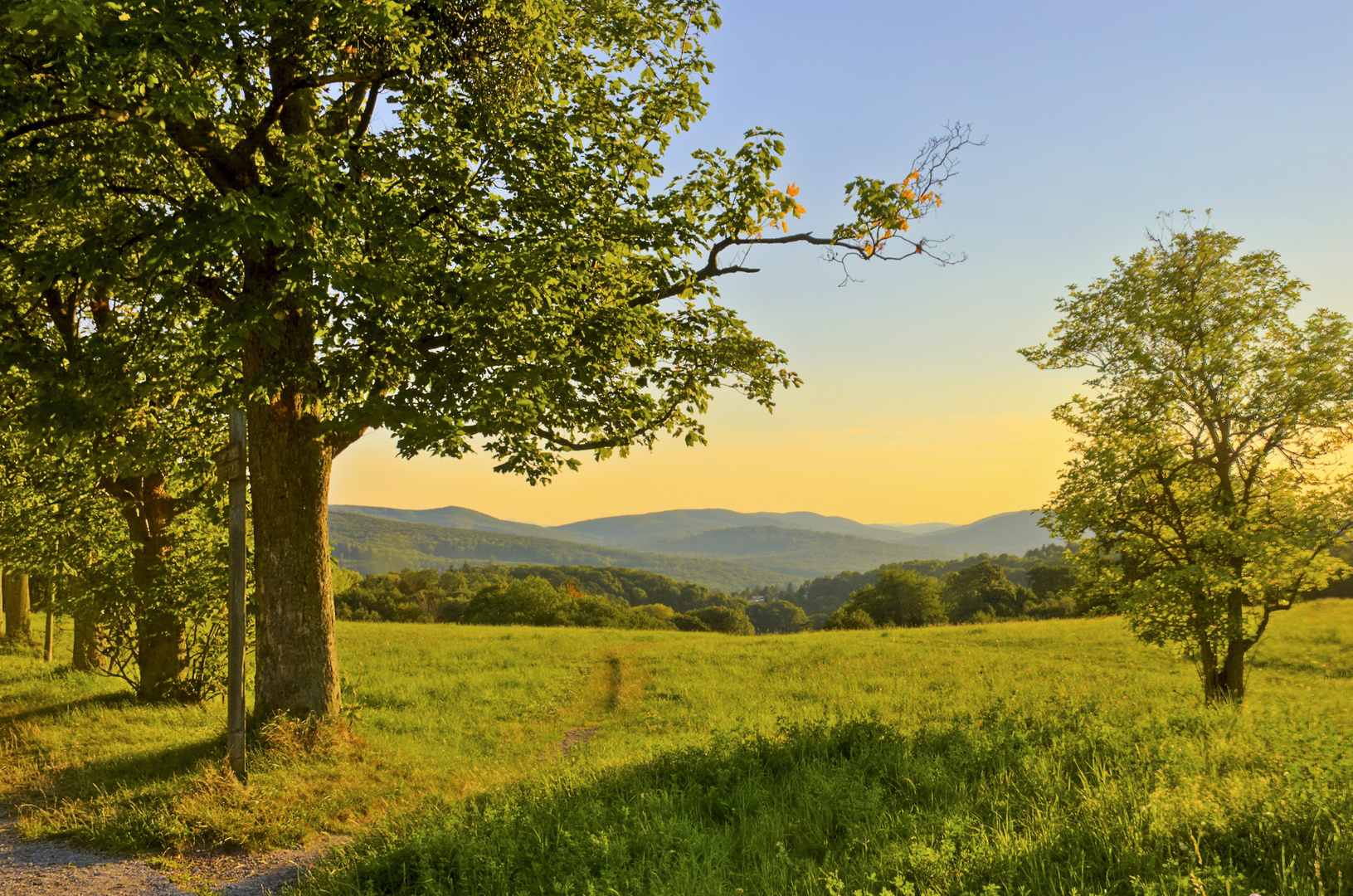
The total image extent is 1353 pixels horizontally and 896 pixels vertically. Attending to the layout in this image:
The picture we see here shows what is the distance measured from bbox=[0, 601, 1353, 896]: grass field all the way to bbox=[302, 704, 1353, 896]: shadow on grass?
0.09 ft

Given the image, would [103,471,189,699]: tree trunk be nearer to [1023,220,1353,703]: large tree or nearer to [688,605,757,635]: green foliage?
[1023,220,1353,703]: large tree

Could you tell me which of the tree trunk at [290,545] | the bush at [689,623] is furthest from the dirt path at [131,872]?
the bush at [689,623]

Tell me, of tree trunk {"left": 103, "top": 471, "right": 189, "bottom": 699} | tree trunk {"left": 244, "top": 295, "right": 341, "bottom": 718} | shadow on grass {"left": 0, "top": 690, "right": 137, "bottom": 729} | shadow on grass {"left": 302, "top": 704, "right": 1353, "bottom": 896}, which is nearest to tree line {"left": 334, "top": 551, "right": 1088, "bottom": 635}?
shadow on grass {"left": 0, "top": 690, "right": 137, "bottom": 729}

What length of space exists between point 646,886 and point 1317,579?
15437 mm

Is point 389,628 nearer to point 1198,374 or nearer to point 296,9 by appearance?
point 296,9

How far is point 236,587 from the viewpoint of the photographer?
29.9ft

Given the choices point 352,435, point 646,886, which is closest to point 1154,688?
point 646,886

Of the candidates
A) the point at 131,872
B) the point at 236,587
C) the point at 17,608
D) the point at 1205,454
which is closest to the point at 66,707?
the point at 236,587

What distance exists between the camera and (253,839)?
7.89 m

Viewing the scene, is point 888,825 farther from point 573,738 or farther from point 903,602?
point 903,602

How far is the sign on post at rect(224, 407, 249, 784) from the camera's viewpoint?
9039mm

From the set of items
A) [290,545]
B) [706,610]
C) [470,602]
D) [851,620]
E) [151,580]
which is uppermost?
[290,545]

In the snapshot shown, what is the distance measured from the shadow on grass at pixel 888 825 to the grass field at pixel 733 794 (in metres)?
0.03

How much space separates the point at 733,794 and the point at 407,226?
27.9 ft
